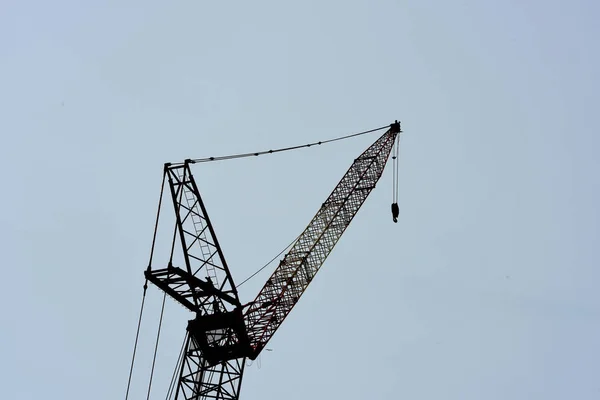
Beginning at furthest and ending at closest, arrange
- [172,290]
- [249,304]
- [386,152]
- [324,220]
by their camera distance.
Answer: [386,152] → [324,220] → [249,304] → [172,290]

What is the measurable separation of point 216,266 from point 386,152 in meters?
28.1

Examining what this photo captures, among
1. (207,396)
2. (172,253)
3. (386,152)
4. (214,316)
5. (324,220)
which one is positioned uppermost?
(386,152)

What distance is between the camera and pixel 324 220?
9388cm

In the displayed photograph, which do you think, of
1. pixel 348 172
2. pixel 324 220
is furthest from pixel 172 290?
pixel 348 172

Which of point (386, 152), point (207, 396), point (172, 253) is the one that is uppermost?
point (386, 152)

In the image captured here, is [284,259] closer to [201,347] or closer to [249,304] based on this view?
[249,304]

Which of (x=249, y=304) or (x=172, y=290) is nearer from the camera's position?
(x=172, y=290)

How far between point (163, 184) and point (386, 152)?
29066 mm

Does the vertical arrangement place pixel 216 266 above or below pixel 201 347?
above

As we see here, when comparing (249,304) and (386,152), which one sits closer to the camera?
(249,304)

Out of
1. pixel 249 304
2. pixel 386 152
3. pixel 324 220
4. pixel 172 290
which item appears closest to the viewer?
pixel 172 290

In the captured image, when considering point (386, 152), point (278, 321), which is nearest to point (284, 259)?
point (278, 321)

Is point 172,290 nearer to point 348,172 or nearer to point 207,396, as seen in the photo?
point 207,396

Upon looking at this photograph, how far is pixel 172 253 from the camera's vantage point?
3093 inches
